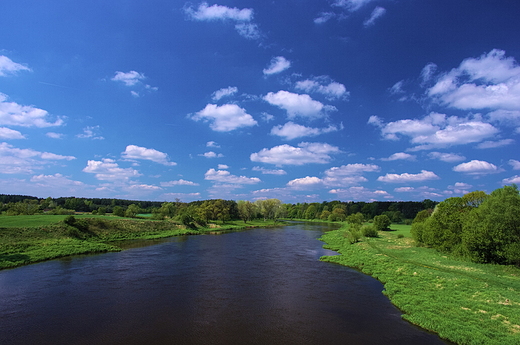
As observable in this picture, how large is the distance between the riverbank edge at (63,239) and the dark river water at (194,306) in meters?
3.34

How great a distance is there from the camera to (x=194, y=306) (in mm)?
17547

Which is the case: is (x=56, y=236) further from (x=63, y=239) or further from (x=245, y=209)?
(x=245, y=209)

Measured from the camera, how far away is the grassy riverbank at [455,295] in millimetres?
13438

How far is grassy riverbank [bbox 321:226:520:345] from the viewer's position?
44.1 feet

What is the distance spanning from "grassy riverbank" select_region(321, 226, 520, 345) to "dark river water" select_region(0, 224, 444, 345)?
1.17 meters

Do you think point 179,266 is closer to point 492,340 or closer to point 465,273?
point 492,340

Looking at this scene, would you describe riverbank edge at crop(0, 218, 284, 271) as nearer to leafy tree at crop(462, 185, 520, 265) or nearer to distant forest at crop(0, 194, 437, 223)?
distant forest at crop(0, 194, 437, 223)

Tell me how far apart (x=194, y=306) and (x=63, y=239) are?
1306 inches

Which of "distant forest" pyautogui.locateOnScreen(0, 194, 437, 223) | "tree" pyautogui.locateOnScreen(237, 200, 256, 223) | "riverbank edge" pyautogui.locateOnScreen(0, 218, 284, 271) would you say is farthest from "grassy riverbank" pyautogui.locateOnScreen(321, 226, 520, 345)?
"tree" pyautogui.locateOnScreen(237, 200, 256, 223)

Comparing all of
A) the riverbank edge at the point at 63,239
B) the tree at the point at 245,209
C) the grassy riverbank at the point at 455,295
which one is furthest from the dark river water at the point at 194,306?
the tree at the point at 245,209

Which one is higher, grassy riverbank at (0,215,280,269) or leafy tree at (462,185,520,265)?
leafy tree at (462,185,520,265)

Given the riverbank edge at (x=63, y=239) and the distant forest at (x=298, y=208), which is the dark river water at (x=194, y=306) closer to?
the riverbank edge at (x=63, y=239)

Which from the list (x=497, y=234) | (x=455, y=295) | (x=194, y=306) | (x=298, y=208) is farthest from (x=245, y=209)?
(x=455, y=295)

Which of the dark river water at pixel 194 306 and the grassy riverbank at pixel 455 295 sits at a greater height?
the grassy riverbank at pixel 455 295
